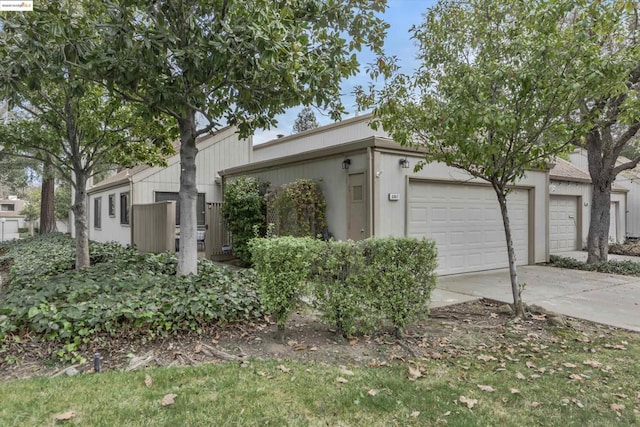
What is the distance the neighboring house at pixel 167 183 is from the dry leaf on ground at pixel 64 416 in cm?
968

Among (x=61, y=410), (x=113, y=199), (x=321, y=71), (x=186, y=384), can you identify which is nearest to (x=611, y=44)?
(x=321, y=71)

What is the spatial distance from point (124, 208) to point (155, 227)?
3.76m

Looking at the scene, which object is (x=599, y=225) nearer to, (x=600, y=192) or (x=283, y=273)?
(x=600, y=192)

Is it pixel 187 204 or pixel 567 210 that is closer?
pixel 187 204

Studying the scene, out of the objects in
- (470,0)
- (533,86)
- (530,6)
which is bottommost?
(533,86)

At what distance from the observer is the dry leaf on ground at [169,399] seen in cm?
278

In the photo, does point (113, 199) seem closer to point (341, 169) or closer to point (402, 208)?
point (341, 169)

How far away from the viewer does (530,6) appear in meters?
4.84

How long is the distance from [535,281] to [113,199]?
1401cm

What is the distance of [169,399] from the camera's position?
2.83 metres

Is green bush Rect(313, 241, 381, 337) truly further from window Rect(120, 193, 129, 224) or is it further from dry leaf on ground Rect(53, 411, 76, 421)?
window Rect(120, 193, 129, 224)

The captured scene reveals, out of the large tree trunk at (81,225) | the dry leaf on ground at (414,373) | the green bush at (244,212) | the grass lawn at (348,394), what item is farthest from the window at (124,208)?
the dry leaf on ground at (414,373)

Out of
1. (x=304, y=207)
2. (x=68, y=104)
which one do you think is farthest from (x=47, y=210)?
(x=304, y=207)

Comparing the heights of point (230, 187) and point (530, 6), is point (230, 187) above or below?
below
